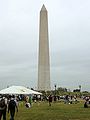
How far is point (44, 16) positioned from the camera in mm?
78625

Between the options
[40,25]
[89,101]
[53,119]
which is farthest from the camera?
[40,25]

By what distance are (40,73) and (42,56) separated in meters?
4.80

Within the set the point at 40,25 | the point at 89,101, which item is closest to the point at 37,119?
the point at 89,101

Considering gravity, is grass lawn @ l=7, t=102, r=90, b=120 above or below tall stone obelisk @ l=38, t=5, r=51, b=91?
below

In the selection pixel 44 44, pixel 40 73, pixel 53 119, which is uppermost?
pixel 44 44

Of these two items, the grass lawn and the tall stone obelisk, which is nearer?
the grass lawn

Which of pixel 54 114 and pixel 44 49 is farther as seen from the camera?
pixel 44 49

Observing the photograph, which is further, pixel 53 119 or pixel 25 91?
pixel 25 91

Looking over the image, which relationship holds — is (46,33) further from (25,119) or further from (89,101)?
(25,119)

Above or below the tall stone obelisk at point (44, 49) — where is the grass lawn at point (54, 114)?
below

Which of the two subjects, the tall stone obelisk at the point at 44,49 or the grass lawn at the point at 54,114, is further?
the tall stone obelisk at the point at 44,49

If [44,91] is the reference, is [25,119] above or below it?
below

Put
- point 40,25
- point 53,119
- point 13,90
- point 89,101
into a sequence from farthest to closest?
point 40,25, point 89,101, point 13,90, point 53,119

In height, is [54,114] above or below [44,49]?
below
